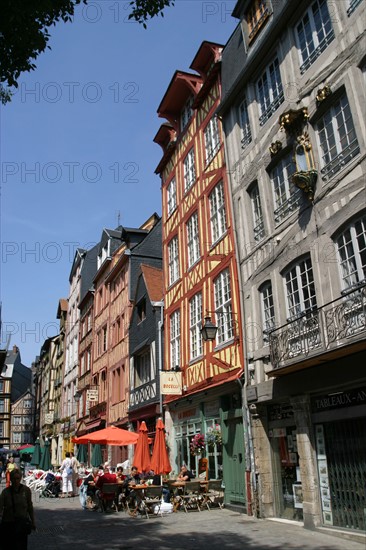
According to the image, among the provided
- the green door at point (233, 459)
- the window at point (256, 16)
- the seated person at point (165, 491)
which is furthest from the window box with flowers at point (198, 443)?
the window at point (256, 16)

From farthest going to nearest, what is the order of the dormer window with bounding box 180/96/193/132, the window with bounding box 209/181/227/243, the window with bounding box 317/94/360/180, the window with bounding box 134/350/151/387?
1. the window with bounding box 134/350/151/387
2. the dormer window with bounding box 180/96/193/132
3. the window with bounding box 209/181/227/243
4. the window with bounding box 317/94/360/180

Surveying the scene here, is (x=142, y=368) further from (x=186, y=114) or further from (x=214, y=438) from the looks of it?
(x=186, y=114)

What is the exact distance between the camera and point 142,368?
75.8ft

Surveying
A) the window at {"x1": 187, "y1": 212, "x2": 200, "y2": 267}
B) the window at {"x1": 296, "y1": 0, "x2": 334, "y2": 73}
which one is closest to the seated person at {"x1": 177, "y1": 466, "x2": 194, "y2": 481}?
the window at {"x1": 187, "y1": 212, "x2": 200, "y2": 267}

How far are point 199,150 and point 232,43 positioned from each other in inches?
143

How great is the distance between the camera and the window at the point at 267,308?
12334 mm

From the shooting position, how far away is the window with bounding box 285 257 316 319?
35.4 feet

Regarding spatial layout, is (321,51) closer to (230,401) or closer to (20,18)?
(20,18)

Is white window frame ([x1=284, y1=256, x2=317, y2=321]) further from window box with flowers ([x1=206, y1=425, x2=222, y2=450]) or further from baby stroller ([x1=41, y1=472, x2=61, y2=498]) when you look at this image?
baby stroller ([x1=41, y1=472, x2=61, y2=498])

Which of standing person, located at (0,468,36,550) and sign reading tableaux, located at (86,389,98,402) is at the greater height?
sign reading tableaux, located at (86,389,98,402)

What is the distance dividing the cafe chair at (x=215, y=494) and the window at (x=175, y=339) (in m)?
4.85

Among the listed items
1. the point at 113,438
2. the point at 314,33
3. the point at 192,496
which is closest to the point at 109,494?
the point at 192,496

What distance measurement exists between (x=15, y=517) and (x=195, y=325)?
10443 mm

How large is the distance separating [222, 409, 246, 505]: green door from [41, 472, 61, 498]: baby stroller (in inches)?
382
